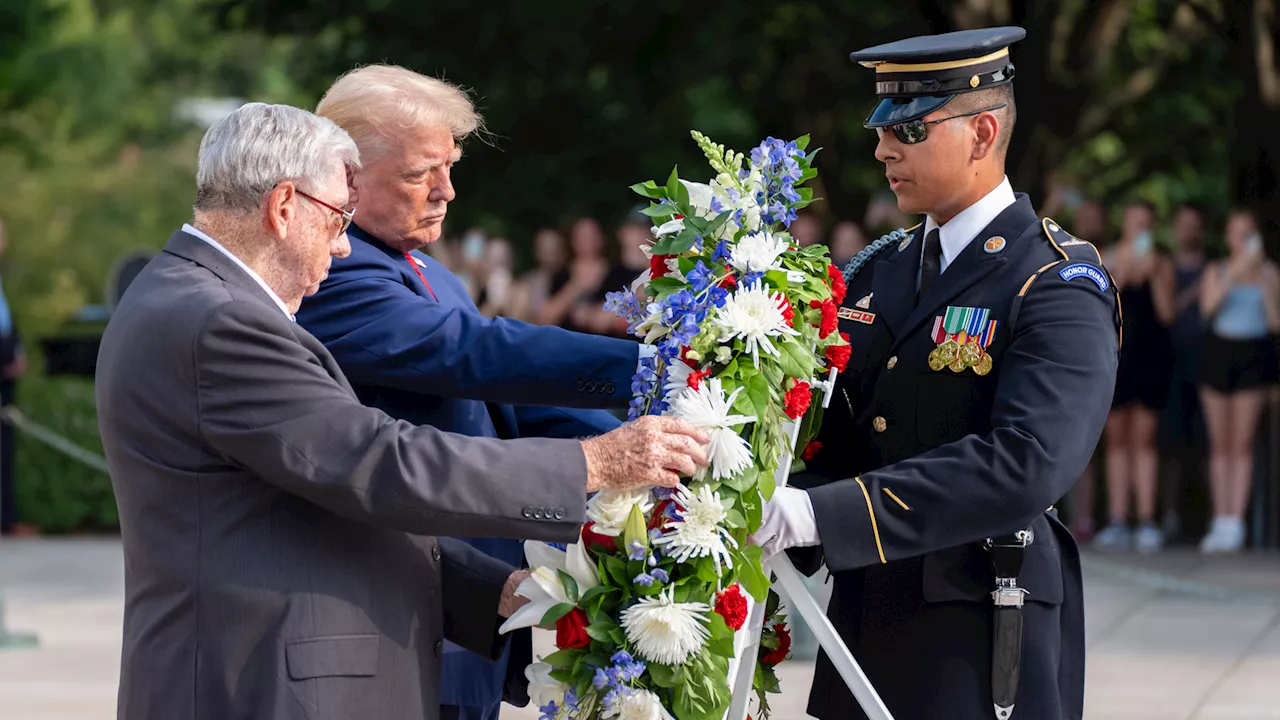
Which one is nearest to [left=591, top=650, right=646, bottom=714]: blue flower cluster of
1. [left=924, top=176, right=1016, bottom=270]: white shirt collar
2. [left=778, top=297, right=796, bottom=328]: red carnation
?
[left=778, top=297, right=796, bottom=328]: red carnation

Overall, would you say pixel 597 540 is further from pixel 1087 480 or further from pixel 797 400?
pixel 1087 480

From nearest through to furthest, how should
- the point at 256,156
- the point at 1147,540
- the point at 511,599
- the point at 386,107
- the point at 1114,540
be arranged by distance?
the point at 256,156 < the point at 511,599 < the point at 386,107 < the point at 1147,540 < the point at 1114,540

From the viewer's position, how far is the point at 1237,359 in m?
→ 10.7

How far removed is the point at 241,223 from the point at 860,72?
1324 cm

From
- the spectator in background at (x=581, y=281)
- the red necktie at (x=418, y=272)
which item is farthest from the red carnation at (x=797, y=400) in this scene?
the spectator in background at (x=581, y=281)

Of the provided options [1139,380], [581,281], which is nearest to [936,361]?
[1139,380]

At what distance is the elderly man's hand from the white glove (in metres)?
0.22

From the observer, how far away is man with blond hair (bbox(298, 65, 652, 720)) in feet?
12.1

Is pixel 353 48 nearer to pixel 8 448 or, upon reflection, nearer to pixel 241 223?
pixel 8 448

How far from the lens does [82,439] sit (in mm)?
12852

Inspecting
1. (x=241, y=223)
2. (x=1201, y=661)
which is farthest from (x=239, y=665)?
(x=1201, y=661)

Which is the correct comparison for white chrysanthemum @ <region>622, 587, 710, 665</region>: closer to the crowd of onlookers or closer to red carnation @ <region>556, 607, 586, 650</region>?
red carnation @ <region>556, 607, 586, 650</region>

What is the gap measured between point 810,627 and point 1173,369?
8.44 meters

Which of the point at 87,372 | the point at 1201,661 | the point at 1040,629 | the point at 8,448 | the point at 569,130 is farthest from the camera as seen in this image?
the point at 569,130
